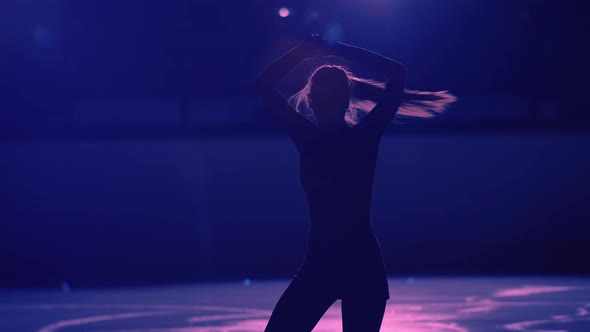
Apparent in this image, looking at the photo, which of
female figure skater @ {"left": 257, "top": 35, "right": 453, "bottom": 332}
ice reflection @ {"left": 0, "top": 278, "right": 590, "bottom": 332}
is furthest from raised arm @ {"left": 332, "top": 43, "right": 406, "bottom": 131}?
ice reflection @ {"left": 0, "top": 278, "right": 590, "bottom": 332}

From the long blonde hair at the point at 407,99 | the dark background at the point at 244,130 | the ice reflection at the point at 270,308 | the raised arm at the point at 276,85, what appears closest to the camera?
the raised arm at the point at 276,85

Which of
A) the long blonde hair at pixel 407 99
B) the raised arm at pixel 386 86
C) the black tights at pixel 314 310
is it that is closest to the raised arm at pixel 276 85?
the raised arm at pixel 386 86

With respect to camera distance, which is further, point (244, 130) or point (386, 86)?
point (244, 130)

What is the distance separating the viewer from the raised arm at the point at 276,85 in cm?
417

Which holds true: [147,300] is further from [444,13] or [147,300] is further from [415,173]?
[444,13]

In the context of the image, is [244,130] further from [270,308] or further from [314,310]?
[314,310]

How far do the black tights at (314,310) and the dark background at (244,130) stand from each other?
12.6 m

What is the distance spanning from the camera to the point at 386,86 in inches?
165

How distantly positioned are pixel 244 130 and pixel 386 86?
1330 cm

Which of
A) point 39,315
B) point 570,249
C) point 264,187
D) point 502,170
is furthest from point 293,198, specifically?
point 39,315

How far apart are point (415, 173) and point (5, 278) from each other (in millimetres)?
7587

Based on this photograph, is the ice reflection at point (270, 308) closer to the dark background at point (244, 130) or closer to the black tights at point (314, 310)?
the dark background at point (244, 130)

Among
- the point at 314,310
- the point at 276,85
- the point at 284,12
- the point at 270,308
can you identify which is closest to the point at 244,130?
the point at 284,12

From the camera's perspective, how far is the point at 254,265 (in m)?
15.3
